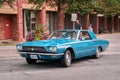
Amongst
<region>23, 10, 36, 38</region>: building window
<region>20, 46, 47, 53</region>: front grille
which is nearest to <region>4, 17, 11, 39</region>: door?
<region>23, 10, 36, 38</region>: building window

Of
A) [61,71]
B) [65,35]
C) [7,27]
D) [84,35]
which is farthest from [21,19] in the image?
[61,71]

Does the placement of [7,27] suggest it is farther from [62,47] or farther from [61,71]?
[61,71]

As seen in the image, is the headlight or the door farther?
the door

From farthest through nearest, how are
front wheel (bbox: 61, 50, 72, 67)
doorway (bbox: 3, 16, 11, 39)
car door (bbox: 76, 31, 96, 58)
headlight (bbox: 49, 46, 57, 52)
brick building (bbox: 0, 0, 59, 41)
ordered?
doorway (bbox: 3, 16, 11, 39) → brick building (bbox: 0, 0, 59, 41) → car door (bbox: 76, 31, 96, 58) → front wheel (bbox: 61, 50, 72, 67) → headlight (bbox: 49, 46, 57, 52)

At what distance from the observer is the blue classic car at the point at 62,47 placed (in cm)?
1281

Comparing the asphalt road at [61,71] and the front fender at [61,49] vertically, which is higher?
the front fender at [61,49]

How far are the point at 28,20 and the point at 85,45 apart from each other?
20265 millimetres

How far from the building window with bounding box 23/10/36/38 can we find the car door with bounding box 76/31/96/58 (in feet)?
60.6

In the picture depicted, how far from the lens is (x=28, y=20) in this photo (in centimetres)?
3453

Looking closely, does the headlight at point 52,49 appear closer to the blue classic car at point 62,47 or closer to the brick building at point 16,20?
the blue classic car at point 62,47

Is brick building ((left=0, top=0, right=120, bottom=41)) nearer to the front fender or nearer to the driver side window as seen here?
the driver side window

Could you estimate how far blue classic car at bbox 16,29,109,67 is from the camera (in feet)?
42.0

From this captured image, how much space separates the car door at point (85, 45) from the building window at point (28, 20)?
18479 mm

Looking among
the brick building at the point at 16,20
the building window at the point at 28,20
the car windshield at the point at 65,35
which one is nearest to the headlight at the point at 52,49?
the car windshield at the point at 65,35
